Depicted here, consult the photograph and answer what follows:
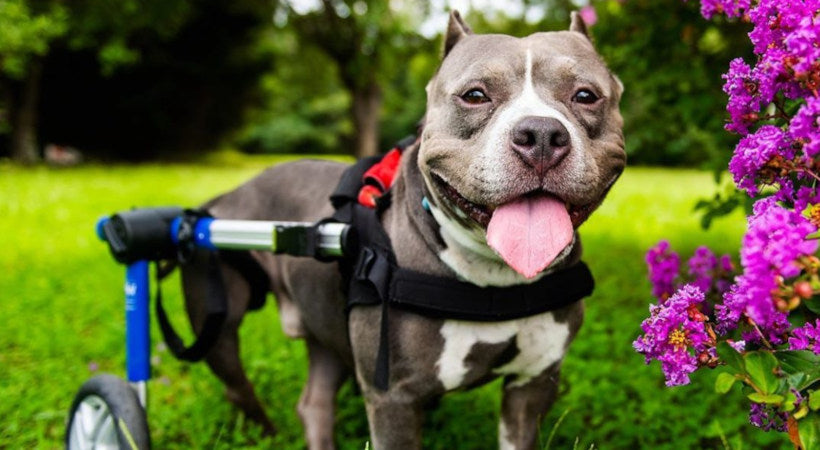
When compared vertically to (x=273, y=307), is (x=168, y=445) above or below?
above

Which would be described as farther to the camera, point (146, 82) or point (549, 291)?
point (146, 82)

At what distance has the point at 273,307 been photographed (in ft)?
17.7

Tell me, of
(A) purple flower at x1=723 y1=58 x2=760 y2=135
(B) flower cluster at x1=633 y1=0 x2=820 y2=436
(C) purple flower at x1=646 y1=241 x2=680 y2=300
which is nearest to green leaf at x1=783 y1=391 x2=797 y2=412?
(B) flower cluster at x1=633 y1=0 x2=820 y2=436

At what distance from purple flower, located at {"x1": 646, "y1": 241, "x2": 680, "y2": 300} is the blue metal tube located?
5.95ft

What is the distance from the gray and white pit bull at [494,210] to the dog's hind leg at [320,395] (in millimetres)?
443

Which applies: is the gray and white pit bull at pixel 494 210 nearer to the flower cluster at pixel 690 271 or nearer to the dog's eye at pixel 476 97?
the dog's eye at pixel 476 97

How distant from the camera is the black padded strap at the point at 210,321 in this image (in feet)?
9.32

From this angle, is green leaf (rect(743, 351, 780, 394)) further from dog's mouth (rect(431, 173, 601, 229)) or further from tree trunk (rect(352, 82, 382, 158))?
tree trunk (rect(352, 82, 382, 158))

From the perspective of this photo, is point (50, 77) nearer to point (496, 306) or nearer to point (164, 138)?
point (164, 138)

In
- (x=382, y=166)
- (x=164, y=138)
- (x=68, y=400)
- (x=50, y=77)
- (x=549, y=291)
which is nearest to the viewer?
(x=549, y=291)

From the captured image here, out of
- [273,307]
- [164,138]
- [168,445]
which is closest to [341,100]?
[164,138]

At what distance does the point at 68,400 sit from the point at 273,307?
1982 millimetres

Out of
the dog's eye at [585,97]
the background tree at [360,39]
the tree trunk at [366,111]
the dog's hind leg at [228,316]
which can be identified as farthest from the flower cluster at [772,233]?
the tree trunk at [366,111]

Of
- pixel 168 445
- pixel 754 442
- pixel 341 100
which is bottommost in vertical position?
Answer: pixel 341 100
